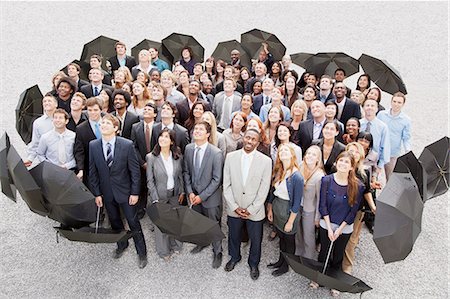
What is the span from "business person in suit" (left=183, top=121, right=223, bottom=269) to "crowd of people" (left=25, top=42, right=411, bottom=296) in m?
0.01

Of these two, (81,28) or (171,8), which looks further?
(171,8)

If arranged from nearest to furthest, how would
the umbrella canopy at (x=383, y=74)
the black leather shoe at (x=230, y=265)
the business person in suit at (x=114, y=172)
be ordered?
1. the business person in suit at (x=114, y=172)
2. the black leather shoe at (x=230, y=265)
3. the umbrella canopy at (x=383, y=74)

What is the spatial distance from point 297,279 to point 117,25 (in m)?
13.0

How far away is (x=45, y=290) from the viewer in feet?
15.3

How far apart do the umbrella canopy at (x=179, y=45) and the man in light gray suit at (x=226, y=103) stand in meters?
2.29

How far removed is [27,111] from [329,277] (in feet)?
15.8

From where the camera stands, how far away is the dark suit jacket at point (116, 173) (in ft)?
15.1

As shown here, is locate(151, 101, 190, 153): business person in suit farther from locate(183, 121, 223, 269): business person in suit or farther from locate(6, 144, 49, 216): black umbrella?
locate(6, 144, 49, 216): black umbrella

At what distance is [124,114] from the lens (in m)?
5.65

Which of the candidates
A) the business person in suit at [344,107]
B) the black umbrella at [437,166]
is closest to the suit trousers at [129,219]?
the business person in suit at [344,107]

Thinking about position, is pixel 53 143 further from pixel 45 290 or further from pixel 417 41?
pixel 417 41

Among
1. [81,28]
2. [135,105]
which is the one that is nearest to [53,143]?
[135,105]

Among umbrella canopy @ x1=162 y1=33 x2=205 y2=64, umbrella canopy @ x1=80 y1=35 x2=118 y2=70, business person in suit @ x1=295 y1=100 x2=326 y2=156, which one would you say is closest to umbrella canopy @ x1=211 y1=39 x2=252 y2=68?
umbrella canopy @ x1=162 y1=33 x2=205 y2=64

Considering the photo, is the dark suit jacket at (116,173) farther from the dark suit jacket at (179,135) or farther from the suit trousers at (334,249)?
the suit trousers at (334,249)
